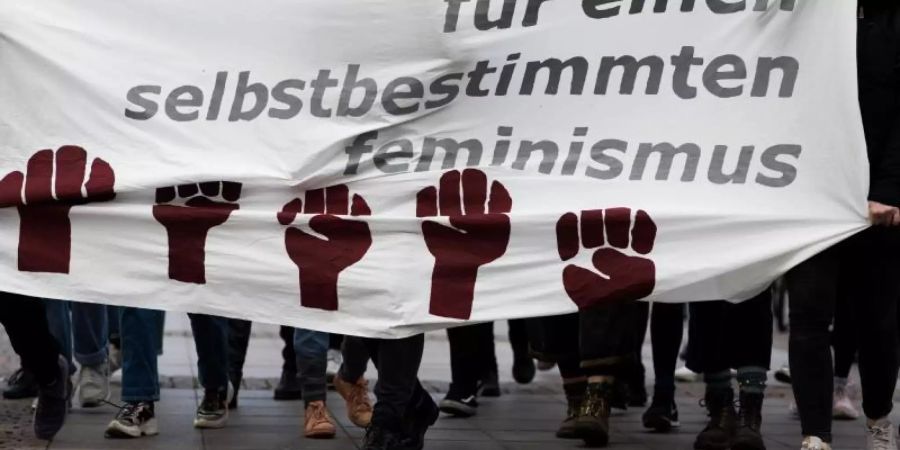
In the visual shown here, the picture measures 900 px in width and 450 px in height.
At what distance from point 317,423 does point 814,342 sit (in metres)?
2.29

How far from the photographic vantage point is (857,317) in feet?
20.4

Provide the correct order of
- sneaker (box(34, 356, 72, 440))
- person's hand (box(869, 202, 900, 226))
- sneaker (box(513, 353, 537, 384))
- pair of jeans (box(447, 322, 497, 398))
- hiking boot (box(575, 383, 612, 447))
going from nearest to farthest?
person's hand (box(869, 202, 900, 226)) < sneaker (box(34, 356, 72, 440)) < hiking boot (box(575, 383, 612, 447)) < pair of jeans (box(447, 322, 497, 398)) < sneaker (box(513, 353, 537, 384))

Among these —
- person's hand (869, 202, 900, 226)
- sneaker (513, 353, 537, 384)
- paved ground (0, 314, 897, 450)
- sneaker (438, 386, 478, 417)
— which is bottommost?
paved ground (0, 314, 897, 450)

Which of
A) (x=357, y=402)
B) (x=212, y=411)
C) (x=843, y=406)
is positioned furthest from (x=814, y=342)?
(x=212, y=411)

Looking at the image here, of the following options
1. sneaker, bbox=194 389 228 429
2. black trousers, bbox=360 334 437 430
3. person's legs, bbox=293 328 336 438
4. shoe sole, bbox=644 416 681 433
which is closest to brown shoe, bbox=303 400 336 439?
person's legs, bbox=293 328 336 438

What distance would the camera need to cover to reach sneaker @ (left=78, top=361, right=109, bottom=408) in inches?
310

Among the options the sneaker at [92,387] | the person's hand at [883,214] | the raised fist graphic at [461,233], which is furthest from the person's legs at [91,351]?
the person's hand at [883,214]

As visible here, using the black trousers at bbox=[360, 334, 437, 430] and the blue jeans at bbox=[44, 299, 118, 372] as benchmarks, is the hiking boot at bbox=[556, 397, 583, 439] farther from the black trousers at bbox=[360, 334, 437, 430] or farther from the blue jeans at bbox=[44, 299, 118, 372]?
the blue jeans at bbox=[44, 299, 118, 372]

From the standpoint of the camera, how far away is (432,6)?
6.21m

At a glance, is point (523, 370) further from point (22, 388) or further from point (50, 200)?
point (50, 200)

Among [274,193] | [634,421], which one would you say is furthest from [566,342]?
[274,193]

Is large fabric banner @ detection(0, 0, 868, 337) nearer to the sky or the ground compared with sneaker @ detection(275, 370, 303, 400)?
nearer to the sky

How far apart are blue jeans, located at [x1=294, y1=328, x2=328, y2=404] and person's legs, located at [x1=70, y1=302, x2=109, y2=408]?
3.92 feet

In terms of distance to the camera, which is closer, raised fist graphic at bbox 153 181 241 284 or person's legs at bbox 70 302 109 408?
raised fist graphic at bbox 153 181 241 284
